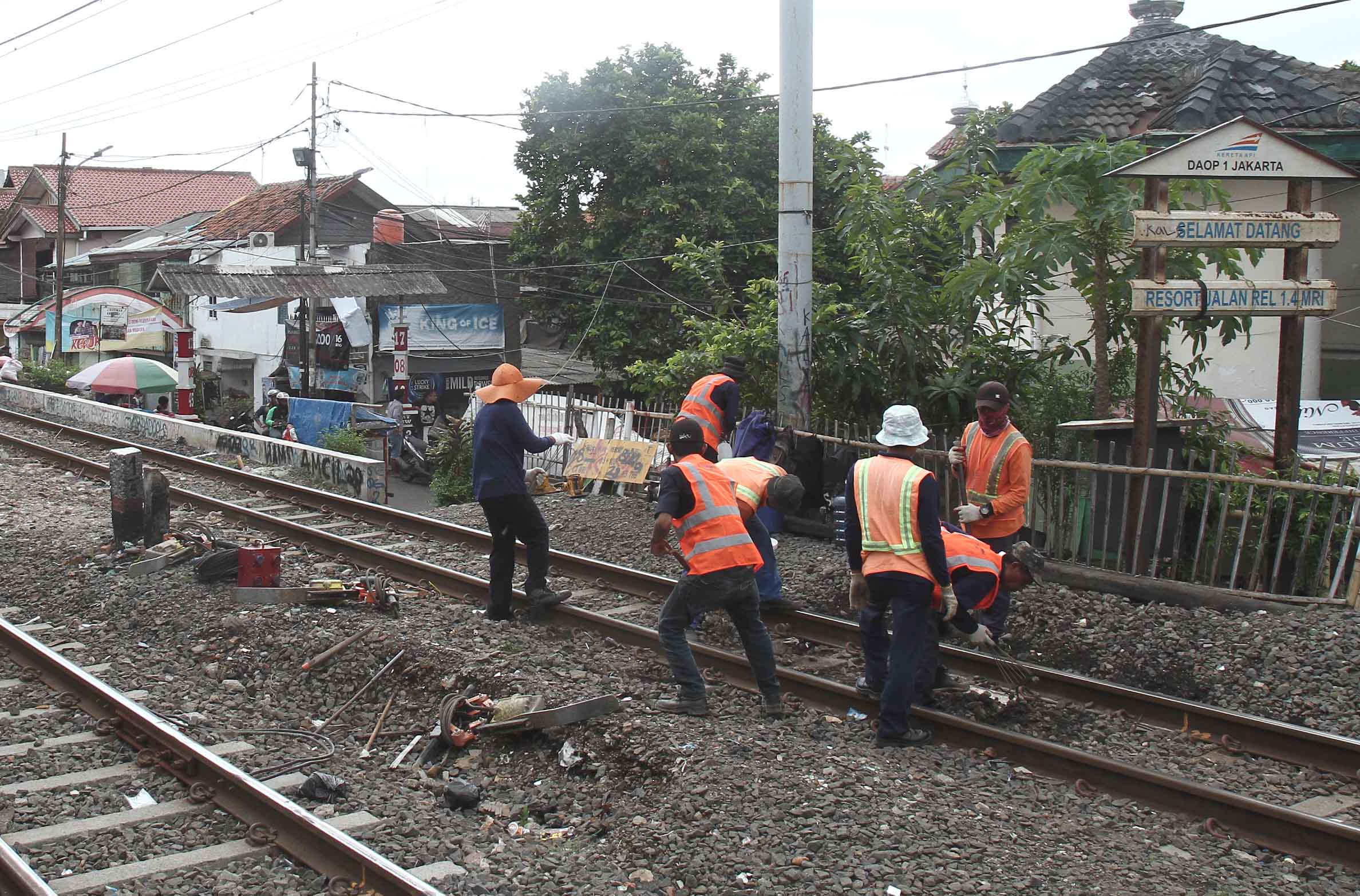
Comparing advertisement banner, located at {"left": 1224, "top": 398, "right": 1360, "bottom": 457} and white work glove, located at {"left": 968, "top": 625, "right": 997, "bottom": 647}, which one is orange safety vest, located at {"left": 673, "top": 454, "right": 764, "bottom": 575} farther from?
advertisement banner, located at {"left": 1224, "top": 398, "right": 1360, "bottom": 457}

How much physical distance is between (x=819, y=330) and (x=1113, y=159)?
3.21 metres

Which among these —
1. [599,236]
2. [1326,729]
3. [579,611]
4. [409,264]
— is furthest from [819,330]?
[409,264]

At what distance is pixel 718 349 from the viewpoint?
1339cm

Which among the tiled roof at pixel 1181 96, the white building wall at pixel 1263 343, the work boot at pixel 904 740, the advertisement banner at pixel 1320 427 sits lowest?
the work boot at pixel 904 740

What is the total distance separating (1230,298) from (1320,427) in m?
4.96

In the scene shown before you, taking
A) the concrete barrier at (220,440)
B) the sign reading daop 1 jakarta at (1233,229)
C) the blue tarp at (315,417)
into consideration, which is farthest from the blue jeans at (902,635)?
the blue tarp at (315,417)

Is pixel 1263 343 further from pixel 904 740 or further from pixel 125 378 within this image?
pixel 125 378

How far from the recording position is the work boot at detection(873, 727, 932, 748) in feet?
20.0

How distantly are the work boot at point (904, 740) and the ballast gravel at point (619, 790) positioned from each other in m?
0.07

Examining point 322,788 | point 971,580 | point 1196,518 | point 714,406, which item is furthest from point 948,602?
point 1196,518

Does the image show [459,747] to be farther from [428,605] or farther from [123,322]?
[123,322]

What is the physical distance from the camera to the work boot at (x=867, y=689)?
6.54 meters

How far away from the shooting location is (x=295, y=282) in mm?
26109

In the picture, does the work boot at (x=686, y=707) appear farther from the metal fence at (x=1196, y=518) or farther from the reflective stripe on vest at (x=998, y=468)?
the metal fence at (x=1196, y=518)
